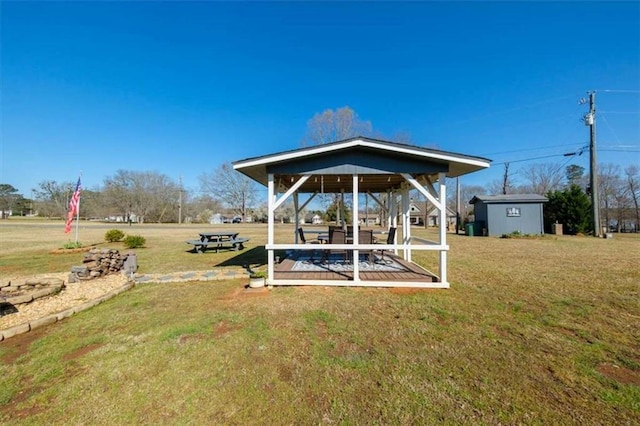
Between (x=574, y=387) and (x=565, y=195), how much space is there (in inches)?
888

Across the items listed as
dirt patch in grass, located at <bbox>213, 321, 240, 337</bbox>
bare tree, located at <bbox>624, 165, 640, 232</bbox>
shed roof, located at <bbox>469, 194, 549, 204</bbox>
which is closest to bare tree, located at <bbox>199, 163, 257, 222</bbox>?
shed roof, located at <bbox>469, 194, 549, 204</bbox>

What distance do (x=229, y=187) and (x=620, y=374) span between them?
4667cm

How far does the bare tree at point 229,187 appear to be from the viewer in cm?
4431

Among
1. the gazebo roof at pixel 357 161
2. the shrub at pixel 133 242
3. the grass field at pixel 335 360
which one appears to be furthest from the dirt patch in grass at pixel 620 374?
the shrub at pixel 133 242

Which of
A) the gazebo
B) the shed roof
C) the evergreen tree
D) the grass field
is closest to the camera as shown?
the grass field

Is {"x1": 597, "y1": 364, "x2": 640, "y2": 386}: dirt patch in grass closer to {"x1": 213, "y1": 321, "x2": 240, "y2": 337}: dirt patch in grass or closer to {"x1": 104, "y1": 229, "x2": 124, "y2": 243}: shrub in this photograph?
{"x1": 213, "y1": 321, "x2": 240, "y2": 337}: dirt patch in grass

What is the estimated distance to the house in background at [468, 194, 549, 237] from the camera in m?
18.3

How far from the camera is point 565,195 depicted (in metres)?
18.7

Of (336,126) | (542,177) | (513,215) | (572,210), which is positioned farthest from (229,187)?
(542,177)

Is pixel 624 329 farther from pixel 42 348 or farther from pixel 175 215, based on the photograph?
pixel 175 215

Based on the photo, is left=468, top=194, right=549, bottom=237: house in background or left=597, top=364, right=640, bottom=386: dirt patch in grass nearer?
left=597, top=364, right=640, bottom=386: dirt patch in grass

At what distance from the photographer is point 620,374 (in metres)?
2.56

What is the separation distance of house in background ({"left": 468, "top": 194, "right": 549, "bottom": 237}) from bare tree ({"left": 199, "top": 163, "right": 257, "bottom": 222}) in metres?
35.9

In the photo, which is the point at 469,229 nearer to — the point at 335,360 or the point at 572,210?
the point at 572,210
